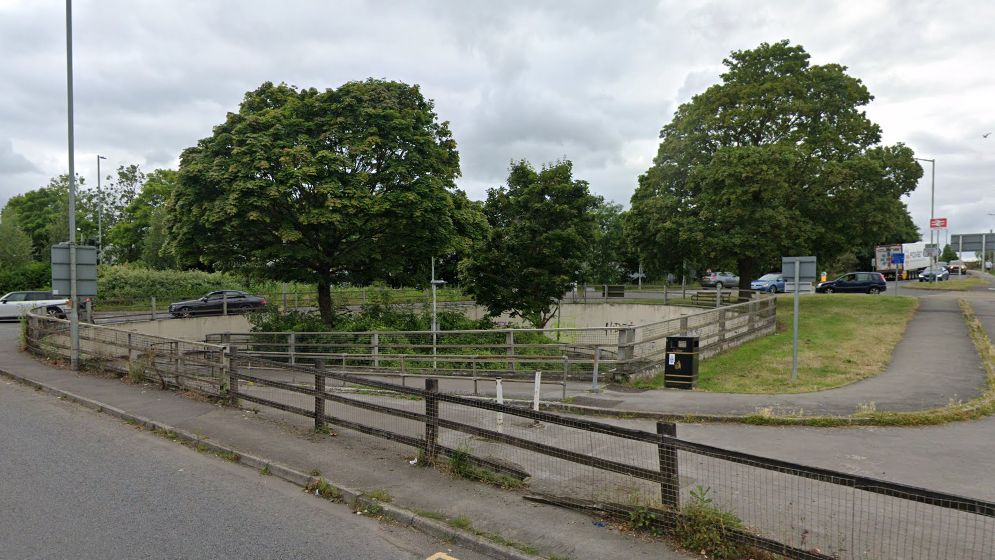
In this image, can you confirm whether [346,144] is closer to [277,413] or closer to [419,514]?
[277,413]

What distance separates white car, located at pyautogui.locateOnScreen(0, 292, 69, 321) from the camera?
91.6 ft

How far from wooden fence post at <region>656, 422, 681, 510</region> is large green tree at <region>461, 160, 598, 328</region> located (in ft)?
60.4

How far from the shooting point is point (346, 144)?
18.3m

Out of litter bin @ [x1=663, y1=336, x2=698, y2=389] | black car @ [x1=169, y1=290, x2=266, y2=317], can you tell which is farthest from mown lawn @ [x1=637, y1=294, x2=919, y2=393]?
black car @ [x1=169, y1=290, x2=266, y2=317]

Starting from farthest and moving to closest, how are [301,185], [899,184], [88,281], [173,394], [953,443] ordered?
[899,184] < [301,185] < [88,281] < [173,394] < [953,443]

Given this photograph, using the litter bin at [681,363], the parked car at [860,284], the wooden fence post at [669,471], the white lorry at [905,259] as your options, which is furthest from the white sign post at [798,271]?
the white lorry at [905,259]

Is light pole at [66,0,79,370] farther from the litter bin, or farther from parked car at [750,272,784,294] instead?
parked car at [750,272,784,294]

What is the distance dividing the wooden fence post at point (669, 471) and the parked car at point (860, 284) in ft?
124

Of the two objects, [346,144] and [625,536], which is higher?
[346,144]

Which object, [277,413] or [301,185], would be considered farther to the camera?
[301,185]

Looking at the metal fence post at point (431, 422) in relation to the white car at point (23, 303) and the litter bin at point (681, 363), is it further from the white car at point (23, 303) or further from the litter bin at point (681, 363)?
the white car at point (23, 303)

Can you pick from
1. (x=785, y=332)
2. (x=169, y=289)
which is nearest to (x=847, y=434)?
(x=785, y=332)

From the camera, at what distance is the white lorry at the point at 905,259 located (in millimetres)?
51531

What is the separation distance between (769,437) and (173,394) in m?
10.4
